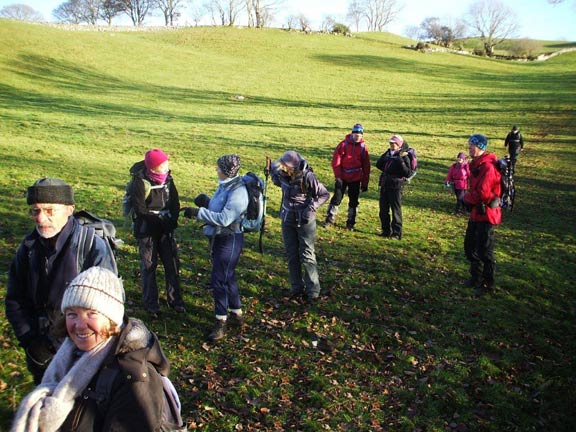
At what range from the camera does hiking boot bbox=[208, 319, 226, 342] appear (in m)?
6.30

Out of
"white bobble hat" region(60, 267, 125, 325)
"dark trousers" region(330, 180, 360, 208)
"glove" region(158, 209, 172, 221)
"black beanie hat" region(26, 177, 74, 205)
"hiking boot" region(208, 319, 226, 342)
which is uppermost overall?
"black beanie hat" region(26, 177, 74, 205)

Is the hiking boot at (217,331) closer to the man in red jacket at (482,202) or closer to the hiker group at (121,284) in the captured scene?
the hiker group at (121,284)

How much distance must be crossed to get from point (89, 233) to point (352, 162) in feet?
25.7

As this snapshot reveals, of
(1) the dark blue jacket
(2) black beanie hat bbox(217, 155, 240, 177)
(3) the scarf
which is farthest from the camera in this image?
(2) black beanie hat bbox(217, 155, 240, 177)

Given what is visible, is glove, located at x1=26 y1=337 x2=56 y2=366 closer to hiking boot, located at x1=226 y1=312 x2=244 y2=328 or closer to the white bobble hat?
the white bobble hat

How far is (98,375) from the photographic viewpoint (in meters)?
2.39

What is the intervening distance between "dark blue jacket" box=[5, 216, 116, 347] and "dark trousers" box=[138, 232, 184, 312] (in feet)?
9.00

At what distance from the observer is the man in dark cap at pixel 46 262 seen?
3430 millimetres

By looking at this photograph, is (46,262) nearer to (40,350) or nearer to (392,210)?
(40,350)

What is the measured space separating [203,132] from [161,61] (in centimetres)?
2360

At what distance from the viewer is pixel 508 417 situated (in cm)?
522

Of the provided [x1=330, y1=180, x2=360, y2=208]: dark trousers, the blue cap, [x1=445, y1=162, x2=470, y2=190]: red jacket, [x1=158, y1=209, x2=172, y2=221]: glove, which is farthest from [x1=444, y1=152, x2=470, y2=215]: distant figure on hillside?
[x1=158, y1=209, x2=172, y2=221]: glove

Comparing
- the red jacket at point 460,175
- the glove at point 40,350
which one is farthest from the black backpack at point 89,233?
the red jacket at point 460,175

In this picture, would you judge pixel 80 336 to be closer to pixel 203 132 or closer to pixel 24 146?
pixel 24 146
